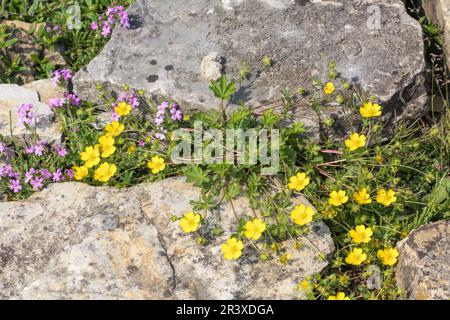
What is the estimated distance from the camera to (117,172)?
14.7 feet

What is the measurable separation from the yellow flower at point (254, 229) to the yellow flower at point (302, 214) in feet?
0.62

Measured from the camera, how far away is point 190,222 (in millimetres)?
3953

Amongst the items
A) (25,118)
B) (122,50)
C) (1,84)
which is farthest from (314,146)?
(1,84)

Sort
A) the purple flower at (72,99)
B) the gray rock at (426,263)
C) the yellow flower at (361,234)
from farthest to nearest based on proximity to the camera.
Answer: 1. the purple flower at (72,99)
2. the yellow flower at (361,234)
3. the gray rock at (426,263)

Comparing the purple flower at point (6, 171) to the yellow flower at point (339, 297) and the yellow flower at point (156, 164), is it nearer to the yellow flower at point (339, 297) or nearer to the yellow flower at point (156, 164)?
the yellow flower at point (156, 164)

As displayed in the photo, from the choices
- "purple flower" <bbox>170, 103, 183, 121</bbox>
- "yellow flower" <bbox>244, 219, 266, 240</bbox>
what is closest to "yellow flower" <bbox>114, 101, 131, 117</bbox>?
"purple flower" <bbox>170, 103, 183, 121</bbox>

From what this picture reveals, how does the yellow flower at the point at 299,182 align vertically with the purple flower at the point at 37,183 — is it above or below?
above

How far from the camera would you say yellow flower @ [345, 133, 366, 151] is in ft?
14.0

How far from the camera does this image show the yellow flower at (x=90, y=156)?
A: 432cm

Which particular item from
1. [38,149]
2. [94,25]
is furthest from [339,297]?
[94,25]

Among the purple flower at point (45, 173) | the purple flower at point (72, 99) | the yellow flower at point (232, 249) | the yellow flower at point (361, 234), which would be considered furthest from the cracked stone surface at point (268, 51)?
the yellow flower at point (232, 249)

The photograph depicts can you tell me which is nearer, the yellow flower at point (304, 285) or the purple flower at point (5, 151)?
the yellow flower at point (304, 285)

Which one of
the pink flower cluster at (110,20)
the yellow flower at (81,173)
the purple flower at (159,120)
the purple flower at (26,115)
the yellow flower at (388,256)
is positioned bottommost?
the yellow flower at (388,256)

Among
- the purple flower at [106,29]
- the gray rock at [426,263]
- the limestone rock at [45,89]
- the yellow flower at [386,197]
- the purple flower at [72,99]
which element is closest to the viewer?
the gray rock at [426,263]
